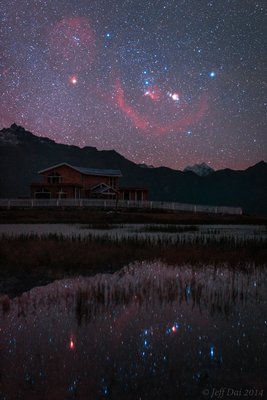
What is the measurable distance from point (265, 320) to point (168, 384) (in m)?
3.07

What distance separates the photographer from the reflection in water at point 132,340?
5.00 m

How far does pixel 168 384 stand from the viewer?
5020 mm

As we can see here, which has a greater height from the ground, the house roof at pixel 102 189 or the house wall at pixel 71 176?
the house wall at pixel 71 176

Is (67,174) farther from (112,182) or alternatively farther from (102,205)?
(102,205)

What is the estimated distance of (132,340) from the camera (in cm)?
643

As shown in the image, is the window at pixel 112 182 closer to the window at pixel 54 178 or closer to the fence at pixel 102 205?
the window at pixel 54 178

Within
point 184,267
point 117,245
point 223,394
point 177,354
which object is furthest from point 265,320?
point 117,245

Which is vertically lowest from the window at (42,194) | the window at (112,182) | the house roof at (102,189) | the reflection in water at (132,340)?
the reflection in water at (132,340)

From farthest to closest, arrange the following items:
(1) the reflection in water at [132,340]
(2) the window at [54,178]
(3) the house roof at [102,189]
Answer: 1. (3) the house roof at [102,189]
2. (2) the window at [54,178]
3. (1) the reflection in water at [132,340]

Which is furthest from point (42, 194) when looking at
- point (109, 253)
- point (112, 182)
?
point (109, 253)

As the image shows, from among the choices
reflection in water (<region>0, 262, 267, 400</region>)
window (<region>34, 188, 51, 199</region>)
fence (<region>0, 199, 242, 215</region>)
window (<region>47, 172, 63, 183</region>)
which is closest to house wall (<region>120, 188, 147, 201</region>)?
window (<region>47, 172, 63, 183</region>)

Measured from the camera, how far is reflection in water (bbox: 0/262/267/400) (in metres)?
5.00

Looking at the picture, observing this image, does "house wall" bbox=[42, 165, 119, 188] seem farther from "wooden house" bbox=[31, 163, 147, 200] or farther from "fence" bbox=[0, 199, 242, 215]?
"fence" bbox=[0, 199, 242, 215]

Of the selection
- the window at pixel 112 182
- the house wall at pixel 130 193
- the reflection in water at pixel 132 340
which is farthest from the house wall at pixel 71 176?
the reflection in water at pixel 132 340
